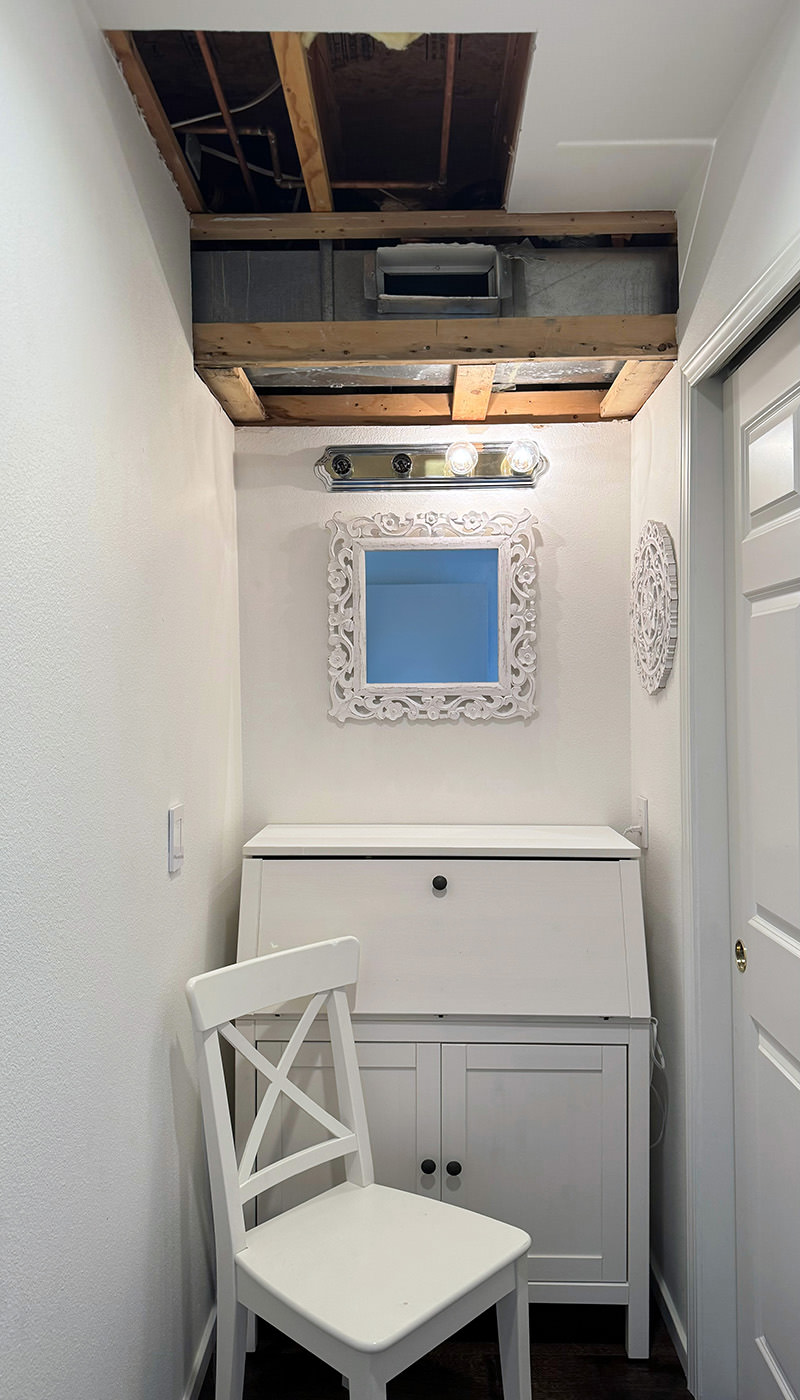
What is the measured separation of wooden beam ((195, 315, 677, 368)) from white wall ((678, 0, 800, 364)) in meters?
0.13

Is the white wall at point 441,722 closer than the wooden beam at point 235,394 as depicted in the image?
No

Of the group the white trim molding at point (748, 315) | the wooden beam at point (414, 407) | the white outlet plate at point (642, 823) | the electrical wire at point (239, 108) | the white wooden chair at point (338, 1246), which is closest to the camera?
the white trim molding at point (748, 315)

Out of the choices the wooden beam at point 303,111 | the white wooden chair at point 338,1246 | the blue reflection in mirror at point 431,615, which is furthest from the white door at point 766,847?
the wooden beam at point 303,111

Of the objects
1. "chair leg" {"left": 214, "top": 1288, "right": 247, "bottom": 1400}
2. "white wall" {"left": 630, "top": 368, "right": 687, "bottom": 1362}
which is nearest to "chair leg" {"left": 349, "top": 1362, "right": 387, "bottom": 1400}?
"chair leg" {"left": 214, "top": 1288, "right": 247, "bottom": 1400}

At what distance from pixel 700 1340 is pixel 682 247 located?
231cm

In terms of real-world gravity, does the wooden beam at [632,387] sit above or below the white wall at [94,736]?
above

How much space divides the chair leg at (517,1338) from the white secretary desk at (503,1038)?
368 millimetres

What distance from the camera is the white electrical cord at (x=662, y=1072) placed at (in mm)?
2113

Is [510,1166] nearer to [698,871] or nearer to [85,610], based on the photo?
[698,871]

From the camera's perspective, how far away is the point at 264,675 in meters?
2.52

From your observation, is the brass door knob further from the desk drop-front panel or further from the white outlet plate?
the white outlet plate

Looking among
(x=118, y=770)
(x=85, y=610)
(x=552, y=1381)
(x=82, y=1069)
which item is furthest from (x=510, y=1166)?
(x=85, y=610)

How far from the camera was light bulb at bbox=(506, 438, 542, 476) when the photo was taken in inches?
93.7

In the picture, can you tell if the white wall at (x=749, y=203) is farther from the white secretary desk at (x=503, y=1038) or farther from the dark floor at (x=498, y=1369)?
the dark floor at (x=498, y=1369)
